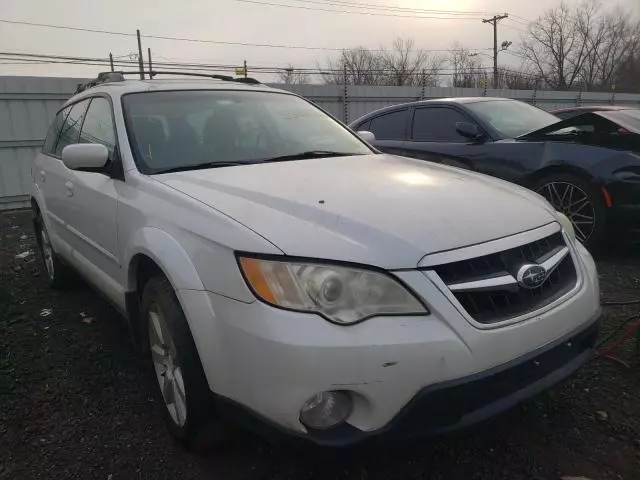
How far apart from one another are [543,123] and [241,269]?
526 centimetres

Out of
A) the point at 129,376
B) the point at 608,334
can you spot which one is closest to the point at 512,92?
the point at 608,334

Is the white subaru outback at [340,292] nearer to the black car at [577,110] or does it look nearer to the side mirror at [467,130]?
the side mirror at [467,130]

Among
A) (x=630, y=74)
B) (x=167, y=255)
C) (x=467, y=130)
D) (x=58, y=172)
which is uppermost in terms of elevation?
(x=630, y=74)

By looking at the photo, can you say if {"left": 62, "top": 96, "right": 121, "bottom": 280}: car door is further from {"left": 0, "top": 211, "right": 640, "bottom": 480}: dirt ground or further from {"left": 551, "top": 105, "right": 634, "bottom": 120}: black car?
{"left": 551, "top": 105, "right": 634, "bottom": 120}: black car

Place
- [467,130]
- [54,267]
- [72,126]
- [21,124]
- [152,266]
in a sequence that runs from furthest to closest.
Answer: [21,124] < [467,130] < [54,267] < [72,126] < [152,266]

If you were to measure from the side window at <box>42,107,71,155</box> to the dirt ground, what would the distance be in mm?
1841

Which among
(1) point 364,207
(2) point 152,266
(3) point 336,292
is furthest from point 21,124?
(3) point 336,292

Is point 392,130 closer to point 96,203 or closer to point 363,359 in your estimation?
point 96,203

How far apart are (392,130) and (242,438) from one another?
4.96 m

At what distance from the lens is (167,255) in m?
2.08

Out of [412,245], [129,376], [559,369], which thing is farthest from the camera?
[129,376]

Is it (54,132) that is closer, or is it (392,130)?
(54,132)

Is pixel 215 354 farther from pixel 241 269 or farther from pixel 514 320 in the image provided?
pixel 514 320

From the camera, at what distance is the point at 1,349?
3355mm
